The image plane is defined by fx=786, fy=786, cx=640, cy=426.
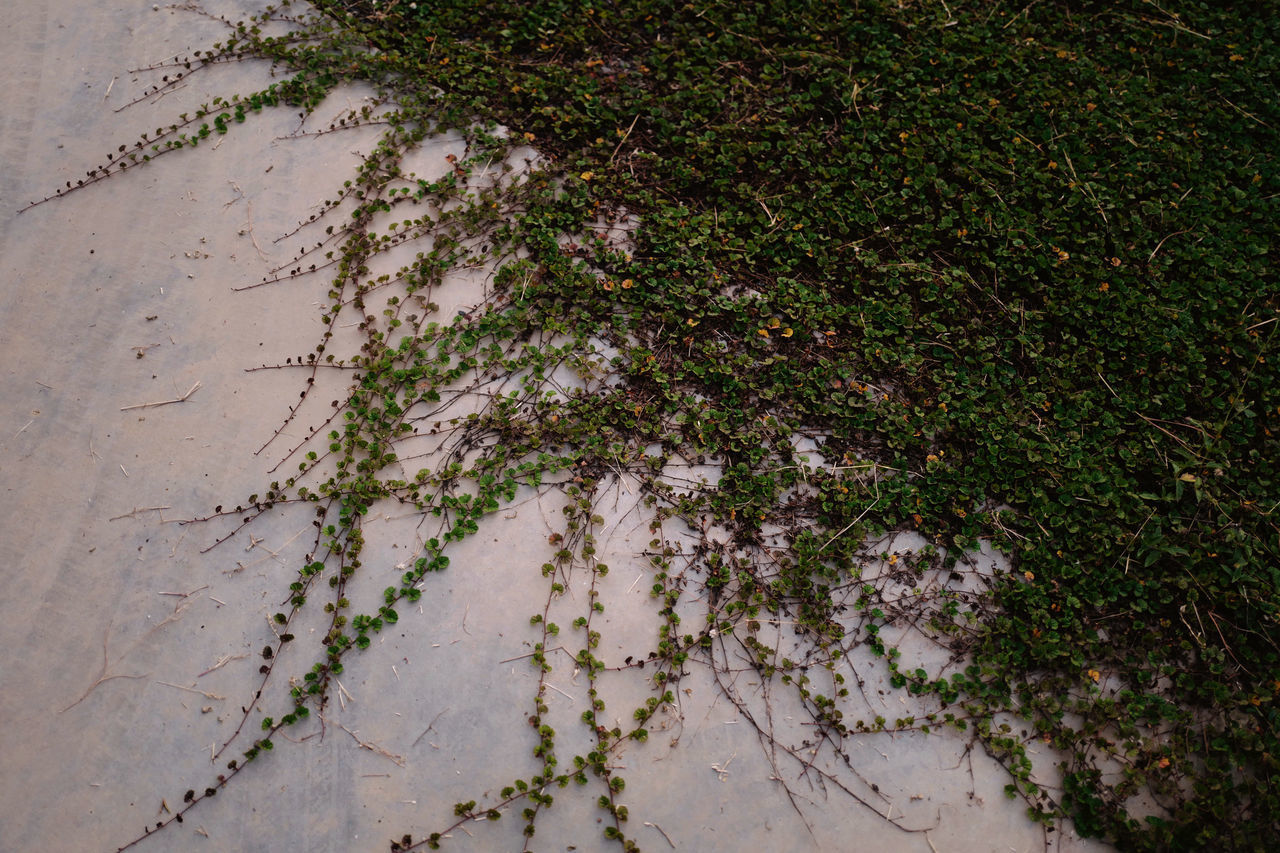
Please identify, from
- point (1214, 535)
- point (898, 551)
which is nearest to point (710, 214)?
point (898, 551)

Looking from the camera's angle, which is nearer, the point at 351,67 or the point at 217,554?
the point at 217,554

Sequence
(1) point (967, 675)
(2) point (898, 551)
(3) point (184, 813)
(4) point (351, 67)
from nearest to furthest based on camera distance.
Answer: (3) point (184, 813), (1) point (967, 675), (2) point (898, 551), (4) point (351, 67)

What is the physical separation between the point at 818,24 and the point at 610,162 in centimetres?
168

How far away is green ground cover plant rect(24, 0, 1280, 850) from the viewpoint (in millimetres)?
3129

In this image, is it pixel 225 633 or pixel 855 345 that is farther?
pixel 855 345

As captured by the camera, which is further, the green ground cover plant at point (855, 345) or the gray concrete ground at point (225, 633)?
the green ground cover plant at point (855, 345)

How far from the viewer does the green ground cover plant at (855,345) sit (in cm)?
313

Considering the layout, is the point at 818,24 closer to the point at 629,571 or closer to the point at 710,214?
the point at 710,214

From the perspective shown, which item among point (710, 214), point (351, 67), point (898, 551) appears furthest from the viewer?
point (351, 67)

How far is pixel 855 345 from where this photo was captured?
3.86 metres

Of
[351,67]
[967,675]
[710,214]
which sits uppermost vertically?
[351,67]

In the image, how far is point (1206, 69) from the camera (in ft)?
15.3

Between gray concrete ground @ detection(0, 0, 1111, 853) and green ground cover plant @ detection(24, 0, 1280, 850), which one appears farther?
green ground cover plant @ detection(24, 0, 1280, 850)

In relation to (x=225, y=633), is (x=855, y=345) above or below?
above
